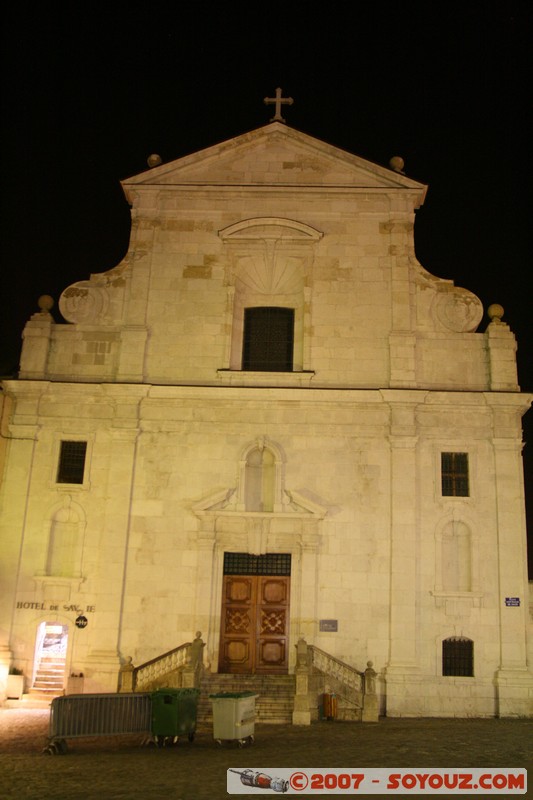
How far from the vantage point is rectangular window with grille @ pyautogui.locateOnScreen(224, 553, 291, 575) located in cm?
2062

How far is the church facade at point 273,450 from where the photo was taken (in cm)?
1991

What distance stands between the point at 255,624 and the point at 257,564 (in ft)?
5.02

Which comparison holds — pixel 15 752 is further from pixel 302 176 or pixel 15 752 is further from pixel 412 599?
pixel 302 176

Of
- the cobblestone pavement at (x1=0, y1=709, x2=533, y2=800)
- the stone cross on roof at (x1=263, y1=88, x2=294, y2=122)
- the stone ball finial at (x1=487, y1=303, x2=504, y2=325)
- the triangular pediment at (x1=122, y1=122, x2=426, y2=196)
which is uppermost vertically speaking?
the stone cross on roof at (x1=263, y1=88, x2=294, y2=122)

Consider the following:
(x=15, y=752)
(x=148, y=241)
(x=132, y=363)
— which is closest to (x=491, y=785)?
(x=15, y=752)

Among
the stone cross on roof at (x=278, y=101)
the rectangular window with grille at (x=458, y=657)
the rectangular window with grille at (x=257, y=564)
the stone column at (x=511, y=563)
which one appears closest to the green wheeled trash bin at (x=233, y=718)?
the rectangular window with grille at (x=257, y=564)

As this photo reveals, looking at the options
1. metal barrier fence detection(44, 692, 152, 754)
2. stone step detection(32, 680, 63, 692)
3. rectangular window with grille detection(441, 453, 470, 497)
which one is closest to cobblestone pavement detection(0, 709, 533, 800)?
metal barrier fence detection(44, 692, 152, 754)

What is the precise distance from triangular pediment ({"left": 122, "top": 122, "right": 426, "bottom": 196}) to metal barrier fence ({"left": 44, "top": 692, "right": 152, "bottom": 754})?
14.8m

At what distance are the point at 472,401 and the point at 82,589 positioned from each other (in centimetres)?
1150

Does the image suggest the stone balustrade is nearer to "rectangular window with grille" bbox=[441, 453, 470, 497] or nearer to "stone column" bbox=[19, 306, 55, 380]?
"rectangular window with grille" bbox=[441, 453, 470, 497]

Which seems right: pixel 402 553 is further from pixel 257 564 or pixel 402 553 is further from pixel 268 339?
pixel 268 339

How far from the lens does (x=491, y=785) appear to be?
38.0 ft

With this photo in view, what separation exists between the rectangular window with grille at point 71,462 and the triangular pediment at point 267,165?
7951 mm

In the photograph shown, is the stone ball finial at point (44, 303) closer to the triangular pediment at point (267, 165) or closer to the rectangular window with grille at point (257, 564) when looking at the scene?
the triangular pediment at point (267, 165)
